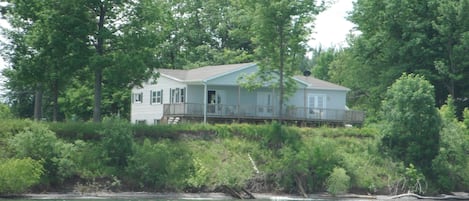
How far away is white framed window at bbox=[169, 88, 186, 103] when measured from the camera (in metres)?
61.0

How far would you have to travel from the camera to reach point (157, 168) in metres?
41.8

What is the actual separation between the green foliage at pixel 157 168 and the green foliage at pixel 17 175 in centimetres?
510

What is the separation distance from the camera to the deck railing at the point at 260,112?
5772 cm

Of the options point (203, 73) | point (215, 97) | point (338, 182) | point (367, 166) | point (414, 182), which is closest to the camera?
point (338, 182)

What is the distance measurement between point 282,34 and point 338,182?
514 inches

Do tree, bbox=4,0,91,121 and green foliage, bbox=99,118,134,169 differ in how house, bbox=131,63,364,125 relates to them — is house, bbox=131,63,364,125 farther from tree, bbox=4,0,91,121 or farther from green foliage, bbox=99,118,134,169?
green foliage, bbox=99,118,134,169

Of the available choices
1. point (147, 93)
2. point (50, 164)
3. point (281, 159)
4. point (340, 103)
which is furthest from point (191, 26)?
point (50, 164)

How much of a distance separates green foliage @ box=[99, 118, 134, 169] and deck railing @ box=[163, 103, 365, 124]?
1605 cm

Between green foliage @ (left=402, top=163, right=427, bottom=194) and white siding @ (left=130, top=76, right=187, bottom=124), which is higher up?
white siding @ (left=130, top=76, right=187, bottom=124)

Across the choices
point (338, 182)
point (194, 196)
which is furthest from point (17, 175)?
point (338, 182)

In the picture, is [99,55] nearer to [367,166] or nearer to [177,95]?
[177,95]

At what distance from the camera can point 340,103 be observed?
212 ft

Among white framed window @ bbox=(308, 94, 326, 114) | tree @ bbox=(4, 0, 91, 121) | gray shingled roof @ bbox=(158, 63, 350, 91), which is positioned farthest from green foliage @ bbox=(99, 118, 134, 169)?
white framed window @ bbox=(308, 94, 326, 114)

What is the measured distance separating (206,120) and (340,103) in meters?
12.5
